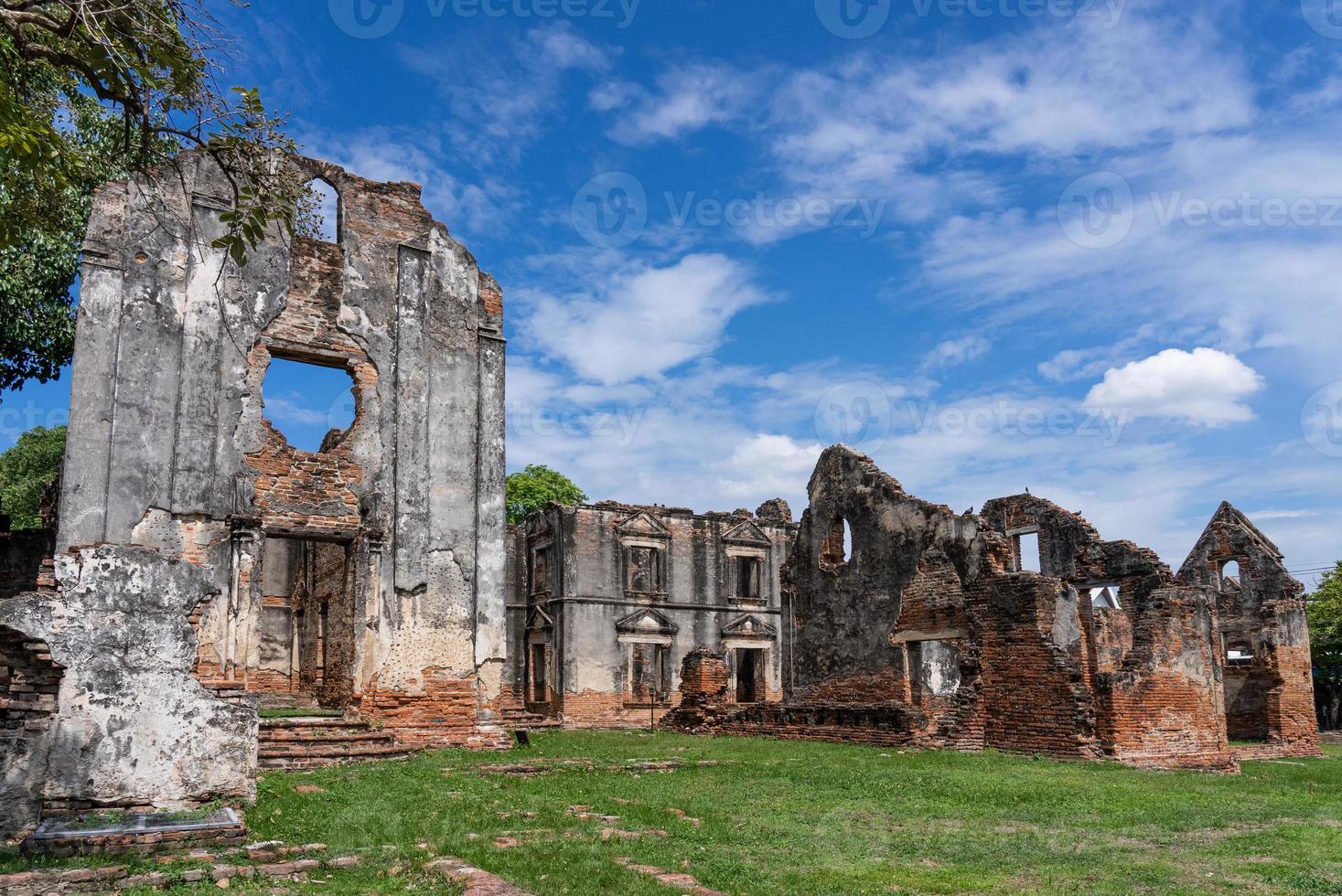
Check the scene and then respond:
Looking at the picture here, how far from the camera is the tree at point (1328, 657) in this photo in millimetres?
31875

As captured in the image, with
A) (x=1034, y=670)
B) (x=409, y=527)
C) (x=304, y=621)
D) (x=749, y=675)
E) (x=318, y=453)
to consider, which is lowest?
(x=749, y=675)

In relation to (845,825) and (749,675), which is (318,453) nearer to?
(845,825)

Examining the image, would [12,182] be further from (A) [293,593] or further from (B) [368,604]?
(A) [293,593]

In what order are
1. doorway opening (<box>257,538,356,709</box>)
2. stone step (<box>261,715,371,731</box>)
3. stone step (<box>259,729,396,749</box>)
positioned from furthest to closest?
doorway opening (<box>257,538,356,709</box>) → stone step (<box>261,715,371,731</box>) → stone step (<box>259,729,396,749</box>)

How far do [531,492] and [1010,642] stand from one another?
2896cm

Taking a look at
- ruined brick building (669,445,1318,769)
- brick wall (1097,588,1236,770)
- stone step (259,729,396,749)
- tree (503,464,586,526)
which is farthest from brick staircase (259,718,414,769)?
tree (503,464,586,526)

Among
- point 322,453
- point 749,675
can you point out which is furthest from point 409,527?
point 749,675

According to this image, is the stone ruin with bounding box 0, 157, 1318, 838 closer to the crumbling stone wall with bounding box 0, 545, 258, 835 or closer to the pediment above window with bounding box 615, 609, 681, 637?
the crumbling stone wall with bounding box 0, 545, 258, 835

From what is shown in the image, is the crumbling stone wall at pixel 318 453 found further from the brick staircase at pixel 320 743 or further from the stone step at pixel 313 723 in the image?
the brick staircase at pixel 320 743

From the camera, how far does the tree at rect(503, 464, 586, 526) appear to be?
4319 centimetres

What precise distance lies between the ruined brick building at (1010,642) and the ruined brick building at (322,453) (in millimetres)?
7184

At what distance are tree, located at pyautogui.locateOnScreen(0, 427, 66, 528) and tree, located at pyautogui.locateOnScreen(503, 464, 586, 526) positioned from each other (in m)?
15.9

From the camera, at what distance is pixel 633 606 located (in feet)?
112

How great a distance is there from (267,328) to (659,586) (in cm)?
2089
